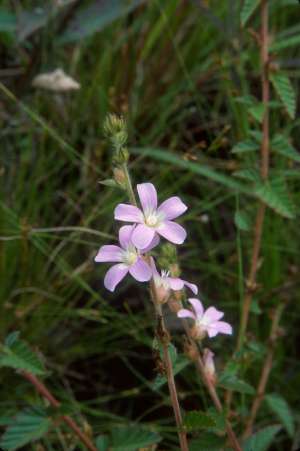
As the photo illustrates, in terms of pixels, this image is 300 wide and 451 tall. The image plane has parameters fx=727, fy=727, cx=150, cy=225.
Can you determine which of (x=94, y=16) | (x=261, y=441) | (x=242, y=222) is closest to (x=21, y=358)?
(x=261, y=441)

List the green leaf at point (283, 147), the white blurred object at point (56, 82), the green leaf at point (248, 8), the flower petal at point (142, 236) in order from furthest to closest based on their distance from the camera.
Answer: the white blurred object at point (56, 82), the green leaf at point (283, 147), the green leaf at point (248, 8), the flower petal at point (142, 236)

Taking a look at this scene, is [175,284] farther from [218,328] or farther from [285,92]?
[285,92]

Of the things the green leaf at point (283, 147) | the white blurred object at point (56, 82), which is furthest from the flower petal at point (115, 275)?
the white blurred object at point (56, 82)

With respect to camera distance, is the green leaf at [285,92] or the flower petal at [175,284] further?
the green leaf at [285,92]

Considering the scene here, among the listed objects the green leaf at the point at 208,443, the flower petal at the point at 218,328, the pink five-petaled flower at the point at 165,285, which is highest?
the pink five-petaled flower at the point at 165,285

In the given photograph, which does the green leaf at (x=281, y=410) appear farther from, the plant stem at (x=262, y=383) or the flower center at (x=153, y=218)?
the flower center at (x=153, y=218)

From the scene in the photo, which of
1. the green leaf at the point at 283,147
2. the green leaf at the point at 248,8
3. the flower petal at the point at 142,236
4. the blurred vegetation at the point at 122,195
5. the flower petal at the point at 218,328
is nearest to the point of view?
the flower petal at the point at 142,236
